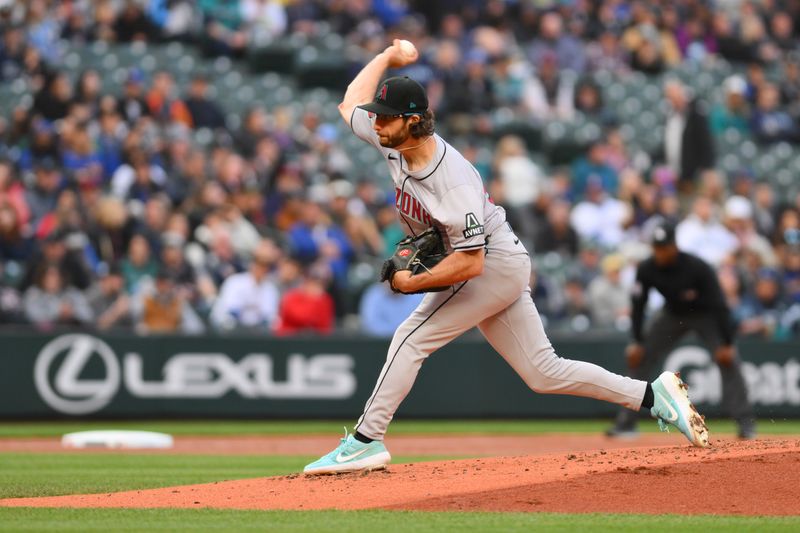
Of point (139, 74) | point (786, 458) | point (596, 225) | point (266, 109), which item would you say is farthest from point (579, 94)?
point (786, 458)

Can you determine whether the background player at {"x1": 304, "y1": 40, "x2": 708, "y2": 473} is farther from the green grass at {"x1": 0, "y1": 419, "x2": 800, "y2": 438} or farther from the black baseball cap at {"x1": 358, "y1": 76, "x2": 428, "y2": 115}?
the green grass at {"x1": 0, "y1": 419, "x2": 800, "y2": 438}

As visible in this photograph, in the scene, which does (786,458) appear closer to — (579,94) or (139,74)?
(139,74)

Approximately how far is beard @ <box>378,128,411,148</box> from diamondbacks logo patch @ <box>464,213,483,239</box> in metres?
0.53

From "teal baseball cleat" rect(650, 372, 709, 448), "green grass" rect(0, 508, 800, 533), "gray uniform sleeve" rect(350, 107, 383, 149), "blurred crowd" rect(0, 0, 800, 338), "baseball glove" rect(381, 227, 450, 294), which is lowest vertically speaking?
"green grass" rect(0, 508, 800, 533)

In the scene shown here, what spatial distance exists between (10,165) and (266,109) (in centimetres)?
430

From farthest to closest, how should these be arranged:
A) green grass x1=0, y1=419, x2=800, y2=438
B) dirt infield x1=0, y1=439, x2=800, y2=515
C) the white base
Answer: green grass x1=0, y1=419, x2=800, y2=438 → the white base → dirt infield x1=0, y1=439, x2=800, y2=515

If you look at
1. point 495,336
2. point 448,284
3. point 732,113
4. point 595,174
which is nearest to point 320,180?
point 595,174

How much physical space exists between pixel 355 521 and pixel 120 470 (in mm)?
3777

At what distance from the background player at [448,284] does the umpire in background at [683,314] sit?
410 centimetres

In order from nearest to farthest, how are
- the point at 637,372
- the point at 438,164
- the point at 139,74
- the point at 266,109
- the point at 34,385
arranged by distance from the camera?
1. the point at 438,164
2. the point at 637,372
3. the point at 34,385
4. the point at 139,74
5. the point at 266,109

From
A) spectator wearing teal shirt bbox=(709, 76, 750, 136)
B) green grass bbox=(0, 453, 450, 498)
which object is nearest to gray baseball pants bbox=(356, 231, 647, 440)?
green grass bbox=(0, 453, 450, 498)

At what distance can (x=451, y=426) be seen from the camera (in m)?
14.9

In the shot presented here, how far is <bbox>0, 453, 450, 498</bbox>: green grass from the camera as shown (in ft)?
27.0

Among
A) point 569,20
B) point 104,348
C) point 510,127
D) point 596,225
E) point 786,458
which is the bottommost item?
point 786,458
